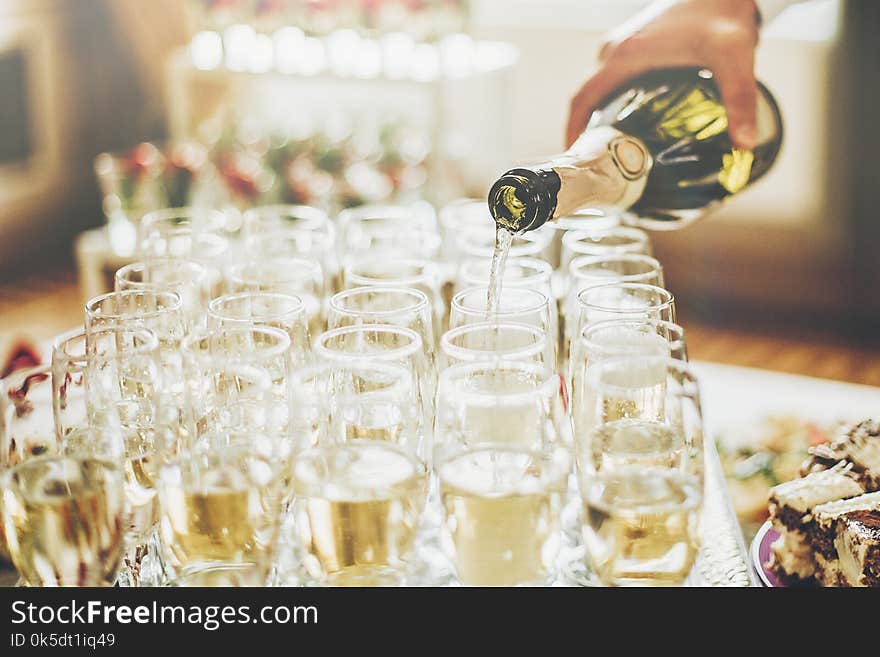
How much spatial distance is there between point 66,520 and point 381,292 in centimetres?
37

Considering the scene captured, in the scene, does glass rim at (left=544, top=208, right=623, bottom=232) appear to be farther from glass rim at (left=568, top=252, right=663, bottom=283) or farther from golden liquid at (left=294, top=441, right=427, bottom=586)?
golden liquid at (left=294, top=441, right=427, bottom=586)

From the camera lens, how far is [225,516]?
725 millimetres

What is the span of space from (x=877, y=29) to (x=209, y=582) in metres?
3.30

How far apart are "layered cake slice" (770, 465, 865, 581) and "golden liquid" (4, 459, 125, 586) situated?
53cm

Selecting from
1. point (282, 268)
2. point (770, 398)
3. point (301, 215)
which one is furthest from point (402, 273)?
point (770, 398)

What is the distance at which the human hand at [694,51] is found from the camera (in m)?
1.22

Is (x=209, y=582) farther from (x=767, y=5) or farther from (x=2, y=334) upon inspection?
(x=2, y=334)

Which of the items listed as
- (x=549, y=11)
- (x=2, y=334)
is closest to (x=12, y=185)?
(x=2, y=334)

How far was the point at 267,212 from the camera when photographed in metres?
1.48

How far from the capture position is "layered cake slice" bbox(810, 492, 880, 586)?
87cm

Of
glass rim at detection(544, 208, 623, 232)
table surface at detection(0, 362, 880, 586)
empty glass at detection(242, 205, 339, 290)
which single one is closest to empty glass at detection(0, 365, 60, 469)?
empty glass at detection(242, 205, 339, 290)

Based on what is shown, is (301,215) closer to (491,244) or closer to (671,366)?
(491,244)

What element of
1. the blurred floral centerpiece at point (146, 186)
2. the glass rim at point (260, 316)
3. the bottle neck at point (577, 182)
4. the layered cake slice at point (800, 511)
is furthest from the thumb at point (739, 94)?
the blurred floral centerpiece at point (146, 186)

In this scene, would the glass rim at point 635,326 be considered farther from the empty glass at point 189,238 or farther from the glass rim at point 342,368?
the empty glass at point 189,238
